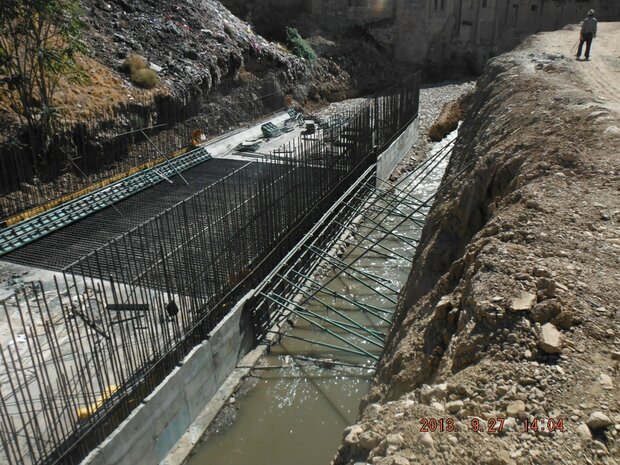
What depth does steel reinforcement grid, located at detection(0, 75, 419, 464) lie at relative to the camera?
20.3ft

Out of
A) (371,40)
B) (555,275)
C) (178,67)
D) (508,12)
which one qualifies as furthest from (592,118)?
(508,12)

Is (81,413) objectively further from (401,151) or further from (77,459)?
(401,151)

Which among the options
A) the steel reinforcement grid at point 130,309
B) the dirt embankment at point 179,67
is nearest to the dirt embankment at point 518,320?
the steel reinforcement grid at point 130,309

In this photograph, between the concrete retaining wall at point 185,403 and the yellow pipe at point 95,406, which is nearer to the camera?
the yellow pipe at point 95,406

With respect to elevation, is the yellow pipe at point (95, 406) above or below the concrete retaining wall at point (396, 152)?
above

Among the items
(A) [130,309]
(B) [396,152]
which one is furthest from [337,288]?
(B) [396,152]

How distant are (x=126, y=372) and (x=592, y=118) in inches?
333

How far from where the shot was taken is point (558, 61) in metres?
17.8

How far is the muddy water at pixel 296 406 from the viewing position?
26.3 ft

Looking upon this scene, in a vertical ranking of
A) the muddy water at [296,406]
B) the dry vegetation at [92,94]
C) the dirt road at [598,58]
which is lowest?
the muddy water at [296,406]

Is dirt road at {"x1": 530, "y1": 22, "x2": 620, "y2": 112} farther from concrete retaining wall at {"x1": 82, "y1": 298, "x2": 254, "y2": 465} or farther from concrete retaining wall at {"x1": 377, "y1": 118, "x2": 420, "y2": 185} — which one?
concrete retaining wall at {"x1": 82, "y1": 298, "x2": 254, "y2": 465}

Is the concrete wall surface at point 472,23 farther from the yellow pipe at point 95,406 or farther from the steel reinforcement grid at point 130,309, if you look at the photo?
the yellow pipe at point 95,406

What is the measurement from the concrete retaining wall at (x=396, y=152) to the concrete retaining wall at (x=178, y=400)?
9711mm
